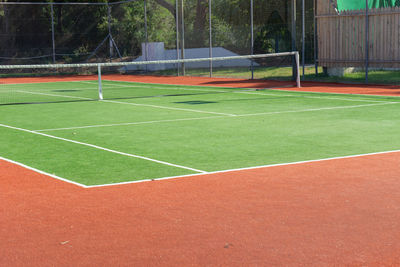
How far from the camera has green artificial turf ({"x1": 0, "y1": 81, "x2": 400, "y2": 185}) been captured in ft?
28.1

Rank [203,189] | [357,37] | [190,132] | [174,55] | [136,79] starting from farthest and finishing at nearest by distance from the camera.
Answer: [174,55]
[136,79]
[357,37]
[190,132]
[203,189]

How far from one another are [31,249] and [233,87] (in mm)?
18004

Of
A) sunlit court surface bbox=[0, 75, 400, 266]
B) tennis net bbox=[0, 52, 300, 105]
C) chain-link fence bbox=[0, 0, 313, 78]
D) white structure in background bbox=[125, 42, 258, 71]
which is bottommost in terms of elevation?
sunlit court surface bbox=[0, 75, 400, 266]

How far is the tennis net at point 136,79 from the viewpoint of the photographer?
20.3m

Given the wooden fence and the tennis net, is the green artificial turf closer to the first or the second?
the tennis net

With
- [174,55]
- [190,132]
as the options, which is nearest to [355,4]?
[174,55]

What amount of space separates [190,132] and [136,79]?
1907 cm

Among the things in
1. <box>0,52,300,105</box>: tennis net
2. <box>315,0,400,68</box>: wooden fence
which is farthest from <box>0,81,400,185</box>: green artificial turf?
<box>315,0,400,68</box>: wooden fence

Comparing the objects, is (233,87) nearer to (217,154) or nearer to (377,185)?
(217,154)

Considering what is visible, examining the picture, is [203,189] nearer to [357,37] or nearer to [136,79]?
[357,37]

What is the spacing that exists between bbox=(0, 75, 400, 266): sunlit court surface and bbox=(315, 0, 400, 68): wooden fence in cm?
827

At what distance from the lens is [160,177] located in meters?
7.63

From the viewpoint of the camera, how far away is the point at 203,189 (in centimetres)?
699

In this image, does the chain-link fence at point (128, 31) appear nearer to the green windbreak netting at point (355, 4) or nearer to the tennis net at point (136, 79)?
the tennis net at point (136, 79)
